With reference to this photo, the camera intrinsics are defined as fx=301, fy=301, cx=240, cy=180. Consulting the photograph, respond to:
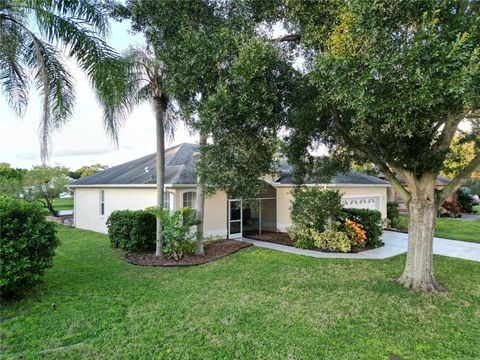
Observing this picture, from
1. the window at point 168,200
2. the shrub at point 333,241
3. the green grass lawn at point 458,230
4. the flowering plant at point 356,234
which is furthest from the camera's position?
the green grass lawn at point 458,230

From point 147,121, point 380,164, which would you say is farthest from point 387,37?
point 147,121

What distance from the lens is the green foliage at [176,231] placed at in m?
11.0

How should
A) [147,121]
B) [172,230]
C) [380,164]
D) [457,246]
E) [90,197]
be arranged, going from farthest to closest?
[90,197] → [457,246] → [147,121] → [172,230] → [380,164]

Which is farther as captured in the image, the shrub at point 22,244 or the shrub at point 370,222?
the shrub at point 370,222

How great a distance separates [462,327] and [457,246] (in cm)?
963

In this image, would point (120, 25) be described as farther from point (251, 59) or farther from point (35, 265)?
point (35, 265)

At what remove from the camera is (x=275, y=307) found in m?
6.78

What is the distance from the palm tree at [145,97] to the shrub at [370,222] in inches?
335

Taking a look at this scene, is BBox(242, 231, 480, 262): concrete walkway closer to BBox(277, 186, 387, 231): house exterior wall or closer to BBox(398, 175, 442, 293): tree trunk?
BBox(277, 186, 387, 231): house exterior wall

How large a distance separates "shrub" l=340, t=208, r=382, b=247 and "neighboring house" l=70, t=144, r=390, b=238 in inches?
47.2

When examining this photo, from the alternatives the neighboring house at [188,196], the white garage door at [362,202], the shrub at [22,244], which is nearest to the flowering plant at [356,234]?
the neighboring house at [188,196]

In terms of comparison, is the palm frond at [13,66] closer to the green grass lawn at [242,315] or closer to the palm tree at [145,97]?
the palm tree at [145,97]

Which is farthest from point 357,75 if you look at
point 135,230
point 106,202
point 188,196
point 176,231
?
point 106,202

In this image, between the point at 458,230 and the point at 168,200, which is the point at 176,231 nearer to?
the point at 168,200
